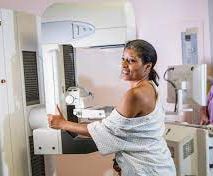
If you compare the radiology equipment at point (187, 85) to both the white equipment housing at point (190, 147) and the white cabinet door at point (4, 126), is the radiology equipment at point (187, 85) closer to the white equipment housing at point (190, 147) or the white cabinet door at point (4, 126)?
the white equipment housing at point (190, 147)

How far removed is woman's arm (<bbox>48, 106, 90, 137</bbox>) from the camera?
1680 mm

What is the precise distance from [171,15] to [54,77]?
7.99 feet

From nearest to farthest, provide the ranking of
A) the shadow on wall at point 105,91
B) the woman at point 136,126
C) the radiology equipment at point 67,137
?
the woman at point 136,126 → the radiology equipment at point 67,137 → the shadow on wall at point 105,91

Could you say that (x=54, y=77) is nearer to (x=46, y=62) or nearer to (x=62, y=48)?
(x=46, y=62)

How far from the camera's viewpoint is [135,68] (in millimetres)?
1639

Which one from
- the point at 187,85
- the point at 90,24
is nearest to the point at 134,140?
the point at 187,85

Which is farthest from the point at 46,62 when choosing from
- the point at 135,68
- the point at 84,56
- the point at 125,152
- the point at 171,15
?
the point at 171,15

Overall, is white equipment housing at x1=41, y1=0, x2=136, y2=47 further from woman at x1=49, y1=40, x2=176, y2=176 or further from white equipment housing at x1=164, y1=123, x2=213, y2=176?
woman at x1=49, y1=40, x2=176, y2=176

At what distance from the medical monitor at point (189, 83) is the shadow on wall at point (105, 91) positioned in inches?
22.8

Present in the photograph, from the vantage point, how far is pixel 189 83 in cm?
277

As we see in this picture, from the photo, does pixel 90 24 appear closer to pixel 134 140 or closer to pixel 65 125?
pixel 65 125

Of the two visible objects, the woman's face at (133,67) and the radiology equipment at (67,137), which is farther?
the radiology equipment at (67,137)

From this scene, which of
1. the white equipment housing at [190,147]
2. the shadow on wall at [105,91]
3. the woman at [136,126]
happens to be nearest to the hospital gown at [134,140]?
the woman at [136,126]

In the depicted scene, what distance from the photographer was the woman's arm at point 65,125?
5.51 ft
